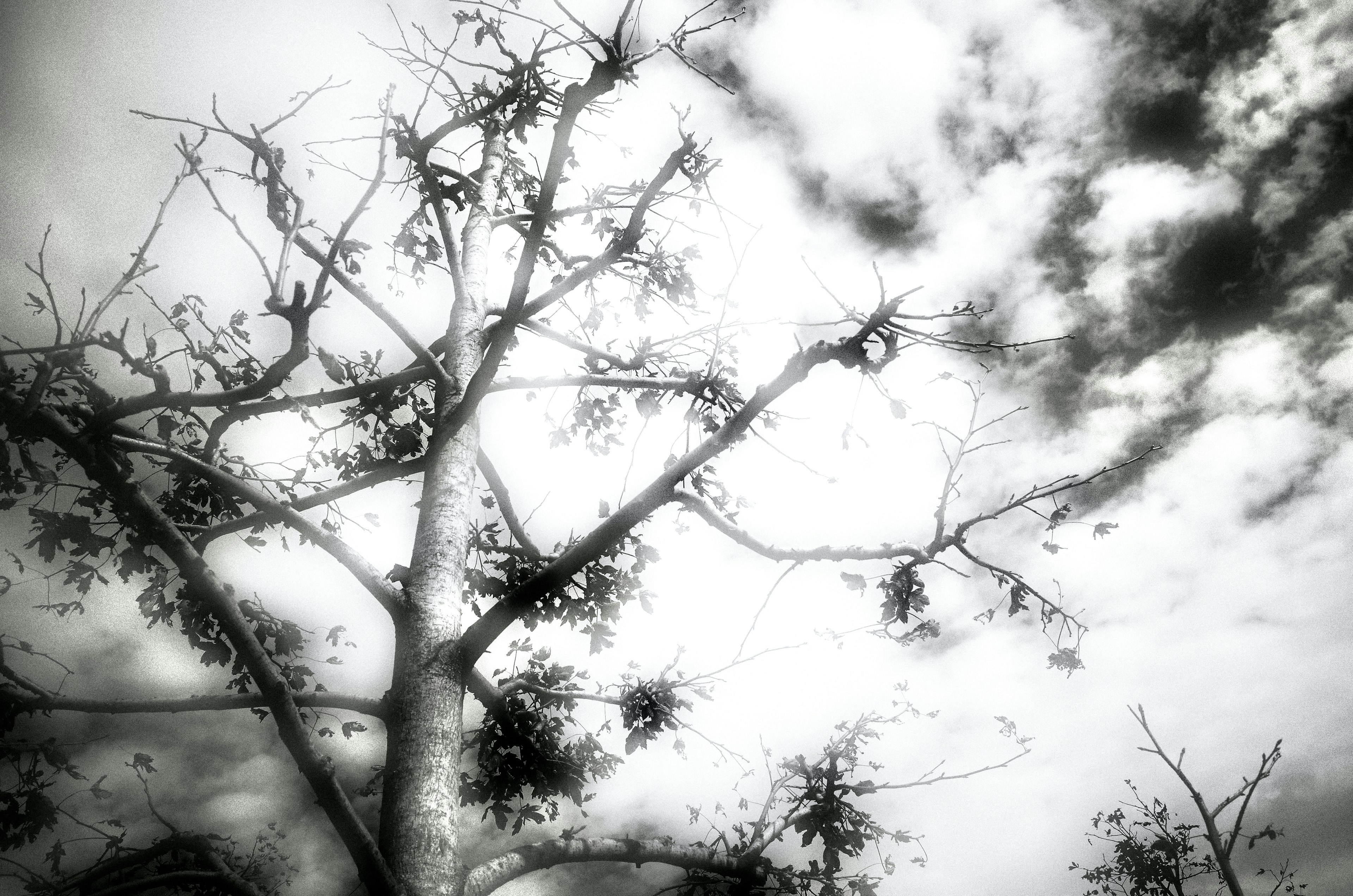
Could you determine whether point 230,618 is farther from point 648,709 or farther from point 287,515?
point 648,709

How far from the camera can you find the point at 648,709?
13.2ft

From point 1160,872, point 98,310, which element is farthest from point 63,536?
point 1160,872

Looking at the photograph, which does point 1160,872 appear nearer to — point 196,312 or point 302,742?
point 302,742

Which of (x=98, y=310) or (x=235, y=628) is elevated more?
(x=98, y=310)

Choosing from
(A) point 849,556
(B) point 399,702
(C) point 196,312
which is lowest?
(B) point 399,702

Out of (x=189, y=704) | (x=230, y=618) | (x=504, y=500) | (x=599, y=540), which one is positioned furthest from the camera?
Answer: (x=504, y=500)

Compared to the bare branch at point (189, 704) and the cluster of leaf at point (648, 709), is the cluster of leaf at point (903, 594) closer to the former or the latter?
the cluster of leaf at point (648, 709)

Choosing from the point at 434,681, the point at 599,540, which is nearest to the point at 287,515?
the point at 434,681

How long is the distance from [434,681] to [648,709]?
4.43 feet

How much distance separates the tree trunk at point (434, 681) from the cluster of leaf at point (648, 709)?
102cm

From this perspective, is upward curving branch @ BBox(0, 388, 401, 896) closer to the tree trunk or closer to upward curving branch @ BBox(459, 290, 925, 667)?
the tree trunk

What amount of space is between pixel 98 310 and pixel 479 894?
2.78 metres

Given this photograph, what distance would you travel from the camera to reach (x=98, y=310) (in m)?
2.51

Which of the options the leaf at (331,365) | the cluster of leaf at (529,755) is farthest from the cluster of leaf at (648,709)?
the leaf at (331,365)
